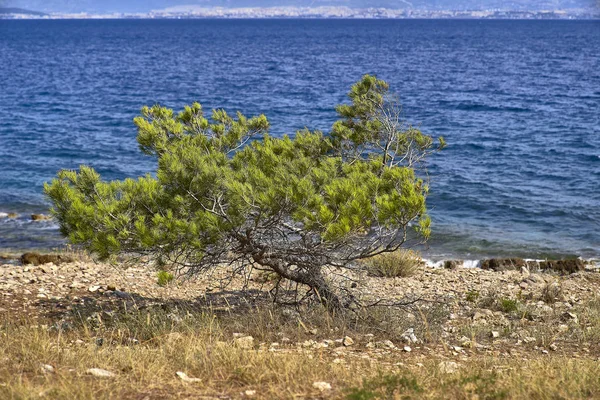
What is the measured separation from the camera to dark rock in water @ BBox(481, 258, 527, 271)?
15.5 m

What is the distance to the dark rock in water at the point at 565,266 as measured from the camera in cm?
1512

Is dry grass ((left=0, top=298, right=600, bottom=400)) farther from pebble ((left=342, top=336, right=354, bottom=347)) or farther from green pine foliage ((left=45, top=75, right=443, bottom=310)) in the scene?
green pine foliage ((left=45, top=75, right=443, bottom=310))

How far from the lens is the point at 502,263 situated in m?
15.8

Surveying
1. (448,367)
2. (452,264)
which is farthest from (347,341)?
(452,264)

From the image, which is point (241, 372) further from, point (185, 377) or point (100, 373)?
point (100, 373)

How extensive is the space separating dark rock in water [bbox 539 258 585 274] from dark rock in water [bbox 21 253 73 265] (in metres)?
9.66

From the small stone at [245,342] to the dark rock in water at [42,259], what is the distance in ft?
25.3

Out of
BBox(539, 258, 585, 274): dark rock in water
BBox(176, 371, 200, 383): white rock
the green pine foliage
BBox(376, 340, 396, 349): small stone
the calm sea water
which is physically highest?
the green pine foliage

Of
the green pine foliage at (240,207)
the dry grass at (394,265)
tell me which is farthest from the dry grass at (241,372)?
the dry grass at (394,265)

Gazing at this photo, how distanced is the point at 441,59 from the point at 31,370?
70.3m

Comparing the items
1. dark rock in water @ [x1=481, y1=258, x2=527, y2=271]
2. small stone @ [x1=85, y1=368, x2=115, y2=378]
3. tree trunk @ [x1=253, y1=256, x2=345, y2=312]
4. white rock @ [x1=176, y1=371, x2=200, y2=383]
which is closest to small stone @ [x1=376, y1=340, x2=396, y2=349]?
tree trunk @ [x1=253, y1=256, x2=345, y2=312]

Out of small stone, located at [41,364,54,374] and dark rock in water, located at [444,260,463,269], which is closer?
small stone, located at [41,364,54,374]

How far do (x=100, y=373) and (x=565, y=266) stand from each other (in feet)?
37.0

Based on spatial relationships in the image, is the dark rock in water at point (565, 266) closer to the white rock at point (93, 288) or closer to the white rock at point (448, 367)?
the white rock at point (448, 367)
